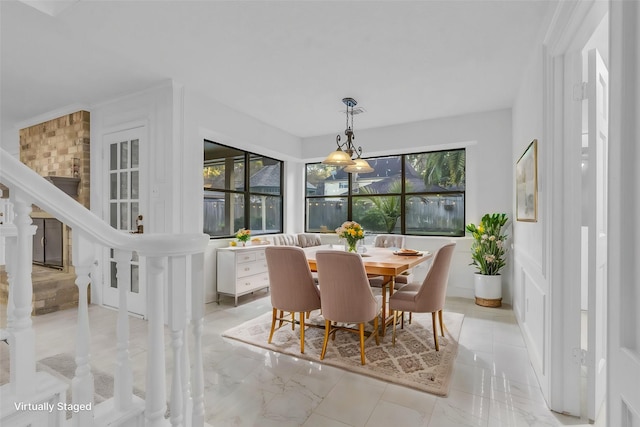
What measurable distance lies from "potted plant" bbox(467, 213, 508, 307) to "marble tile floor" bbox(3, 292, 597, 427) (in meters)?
0.92

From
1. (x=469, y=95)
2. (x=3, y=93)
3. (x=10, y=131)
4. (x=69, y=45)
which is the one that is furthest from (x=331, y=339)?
(x=10, y=131)

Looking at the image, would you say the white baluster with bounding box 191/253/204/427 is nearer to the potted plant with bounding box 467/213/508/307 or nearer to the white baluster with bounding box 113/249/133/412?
the white baluster with bounding box 113/249/133/412

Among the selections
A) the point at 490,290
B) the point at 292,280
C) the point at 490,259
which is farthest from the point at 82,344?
the point at 490,290

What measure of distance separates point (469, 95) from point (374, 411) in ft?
11.6

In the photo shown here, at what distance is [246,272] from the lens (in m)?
4.18

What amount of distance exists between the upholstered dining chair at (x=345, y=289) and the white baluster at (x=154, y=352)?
152 cm

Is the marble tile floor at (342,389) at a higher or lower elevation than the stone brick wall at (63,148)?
lower

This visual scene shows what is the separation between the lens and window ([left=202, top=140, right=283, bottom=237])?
4.51 meters

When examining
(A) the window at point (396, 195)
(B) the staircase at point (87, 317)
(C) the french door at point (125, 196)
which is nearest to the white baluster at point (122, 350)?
(B) the staircase at point (87, 317)

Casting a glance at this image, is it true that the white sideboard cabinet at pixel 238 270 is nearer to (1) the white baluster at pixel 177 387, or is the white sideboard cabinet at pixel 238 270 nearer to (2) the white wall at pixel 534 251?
(2) the white wall at pixel 534 251

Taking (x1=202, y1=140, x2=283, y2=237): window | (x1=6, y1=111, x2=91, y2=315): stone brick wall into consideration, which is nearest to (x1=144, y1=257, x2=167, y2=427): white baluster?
(x1=202, y1=140, x2=283, y2=237): window

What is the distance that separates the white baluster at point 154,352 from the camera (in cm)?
91

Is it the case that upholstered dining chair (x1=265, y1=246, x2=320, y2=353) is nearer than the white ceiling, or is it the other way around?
the white ceiling

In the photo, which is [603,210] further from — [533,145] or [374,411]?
[374,411]
